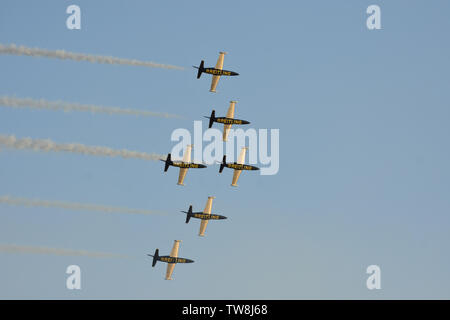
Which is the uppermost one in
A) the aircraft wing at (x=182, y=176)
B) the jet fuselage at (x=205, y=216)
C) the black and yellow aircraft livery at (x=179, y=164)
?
the black and yellow aircraft livery at (x=179, y=164)

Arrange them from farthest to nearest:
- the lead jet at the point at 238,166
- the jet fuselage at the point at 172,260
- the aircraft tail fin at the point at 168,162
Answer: the jet fuselage at the point at 172,260 < the lead jet at the point at 238,166 < the aircraft tail fin at the point at 168,162

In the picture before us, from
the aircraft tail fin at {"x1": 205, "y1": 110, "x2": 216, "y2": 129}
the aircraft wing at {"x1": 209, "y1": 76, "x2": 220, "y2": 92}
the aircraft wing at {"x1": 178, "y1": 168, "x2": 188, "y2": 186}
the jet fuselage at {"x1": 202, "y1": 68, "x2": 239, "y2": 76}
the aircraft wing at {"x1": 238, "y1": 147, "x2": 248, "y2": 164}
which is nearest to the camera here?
the aircraft wing at {"x1": 178, "y1": 168, "x2": 188, "y2": 186}

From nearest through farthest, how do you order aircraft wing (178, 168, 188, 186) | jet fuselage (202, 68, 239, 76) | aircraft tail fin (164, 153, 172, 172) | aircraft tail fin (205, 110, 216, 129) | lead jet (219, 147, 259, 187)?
aircraft tail fin (164, 153, 172, 172)
aircraft wing (178, 168, 188, 186)
jet fuselage (202, 68, 239, 76)
aircraft tail fin (205, 110, 216, 129)
lead jet (219, 147, 259, 187)

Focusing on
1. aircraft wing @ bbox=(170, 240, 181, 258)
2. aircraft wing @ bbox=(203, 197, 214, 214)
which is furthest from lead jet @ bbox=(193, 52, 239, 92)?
aircraft wing @ bbox=(170, 240, 181, 258)

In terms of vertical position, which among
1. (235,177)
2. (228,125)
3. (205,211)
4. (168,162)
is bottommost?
(205,211)

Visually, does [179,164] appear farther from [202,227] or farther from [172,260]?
[172,260]

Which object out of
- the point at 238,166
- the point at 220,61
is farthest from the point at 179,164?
the point at 220,61

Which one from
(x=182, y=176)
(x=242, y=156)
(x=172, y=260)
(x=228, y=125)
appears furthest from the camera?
(x=242, y=156)

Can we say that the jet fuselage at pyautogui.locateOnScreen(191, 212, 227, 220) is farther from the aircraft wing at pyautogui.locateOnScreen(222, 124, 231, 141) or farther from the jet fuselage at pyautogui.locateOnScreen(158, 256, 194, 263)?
the aircraft wing at pyautogui.locateOnScreen(222, 124, 231, 141)

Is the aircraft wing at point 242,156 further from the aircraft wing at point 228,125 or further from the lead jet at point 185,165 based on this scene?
the lead jet at point 185,165

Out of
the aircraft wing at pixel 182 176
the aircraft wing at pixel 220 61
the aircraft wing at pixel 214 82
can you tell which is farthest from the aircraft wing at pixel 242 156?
the aircraft wing at pixel 220 61
